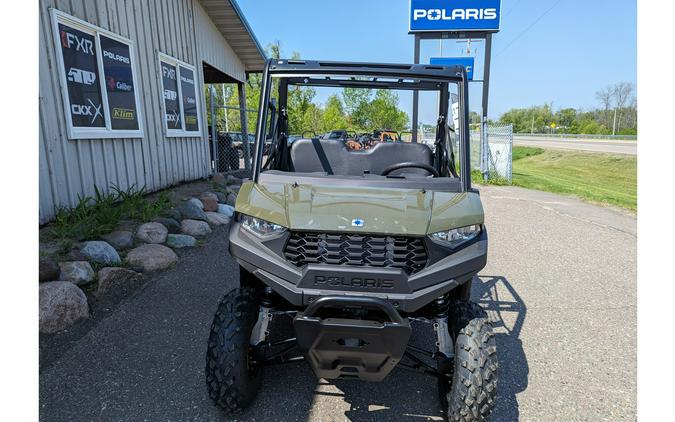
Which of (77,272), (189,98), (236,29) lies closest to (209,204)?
(77,272)

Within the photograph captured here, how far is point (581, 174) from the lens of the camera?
2192cm

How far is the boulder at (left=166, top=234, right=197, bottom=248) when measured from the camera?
5.27 metres

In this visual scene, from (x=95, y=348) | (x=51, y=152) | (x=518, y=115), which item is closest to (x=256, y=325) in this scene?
(x=95, y=348)

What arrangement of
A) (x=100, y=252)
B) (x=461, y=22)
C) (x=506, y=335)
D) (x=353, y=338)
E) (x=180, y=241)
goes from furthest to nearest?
(x=461, y=22)
(x=180, y=241)
(x=100, y=252)
(x=506, y=335)
(x=353, y=338)

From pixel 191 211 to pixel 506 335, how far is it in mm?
4916

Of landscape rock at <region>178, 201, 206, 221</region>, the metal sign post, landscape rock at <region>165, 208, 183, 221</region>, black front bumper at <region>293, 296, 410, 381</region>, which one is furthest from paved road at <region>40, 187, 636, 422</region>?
the metal sign post

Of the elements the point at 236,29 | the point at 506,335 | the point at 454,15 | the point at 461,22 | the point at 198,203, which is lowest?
the point at 506,335

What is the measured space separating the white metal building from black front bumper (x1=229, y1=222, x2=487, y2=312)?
4.06m

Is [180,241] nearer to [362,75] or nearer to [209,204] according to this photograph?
[209,204]

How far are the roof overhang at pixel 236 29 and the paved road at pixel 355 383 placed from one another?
295 inches

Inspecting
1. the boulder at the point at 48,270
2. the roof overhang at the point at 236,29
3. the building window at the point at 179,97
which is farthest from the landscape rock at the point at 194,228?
the roof overhang at the point at 236,29

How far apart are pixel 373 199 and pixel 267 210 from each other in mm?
602

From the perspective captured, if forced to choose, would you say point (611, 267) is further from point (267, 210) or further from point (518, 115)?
point (518, 115)

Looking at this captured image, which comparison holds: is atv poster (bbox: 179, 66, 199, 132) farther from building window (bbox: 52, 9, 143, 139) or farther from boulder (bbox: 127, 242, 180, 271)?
boulder (bbox: 127, 242, 180, 271)
